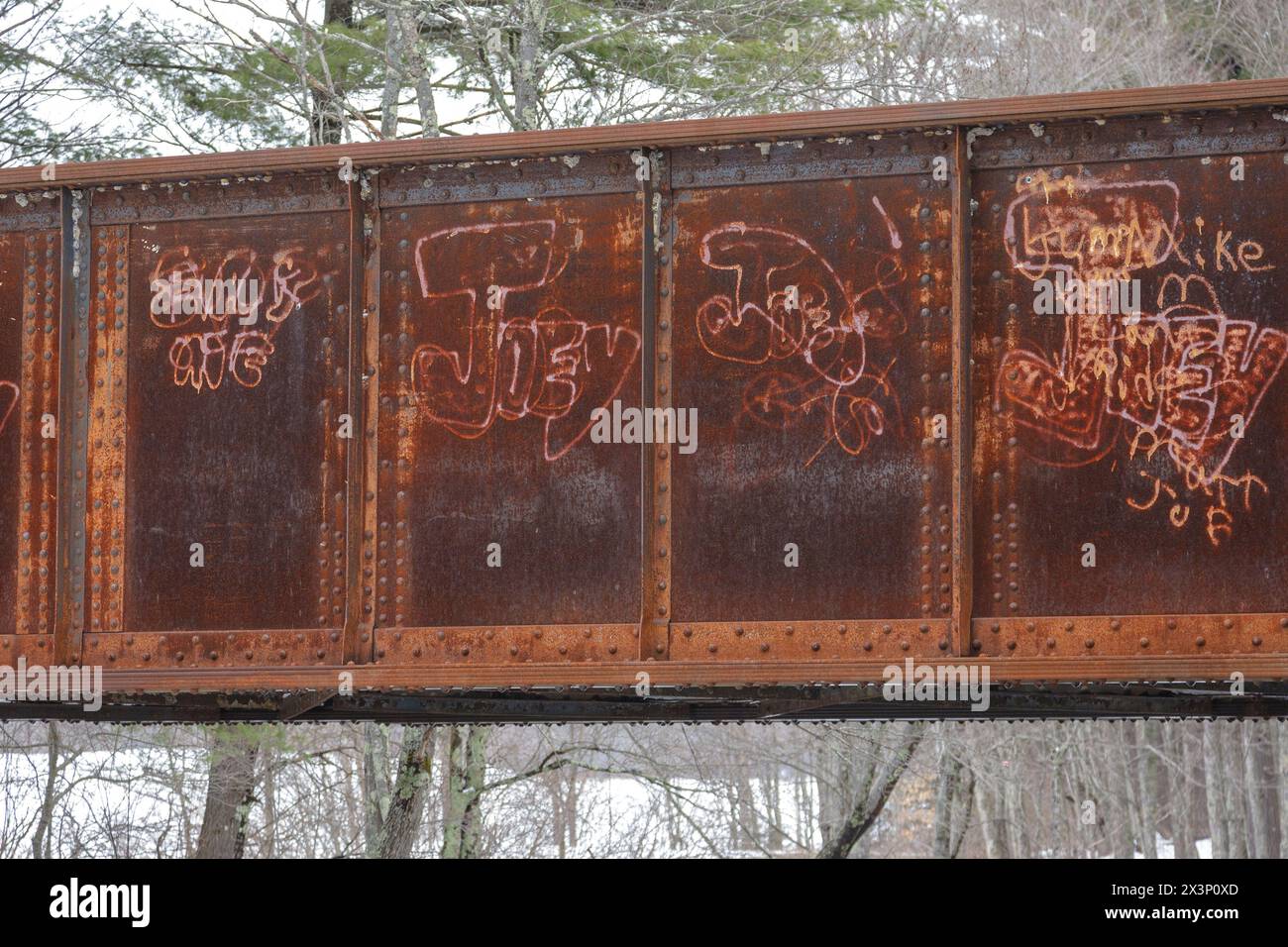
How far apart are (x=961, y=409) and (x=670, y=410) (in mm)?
1379

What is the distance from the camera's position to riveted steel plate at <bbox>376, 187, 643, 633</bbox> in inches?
295

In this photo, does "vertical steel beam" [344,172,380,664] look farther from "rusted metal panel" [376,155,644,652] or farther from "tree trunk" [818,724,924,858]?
"tree trunk" [818,724,924,858]

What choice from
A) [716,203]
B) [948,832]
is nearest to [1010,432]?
[716,203]

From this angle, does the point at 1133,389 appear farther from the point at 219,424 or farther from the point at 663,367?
the point at 219,424

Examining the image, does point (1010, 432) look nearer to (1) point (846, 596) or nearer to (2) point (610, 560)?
(1) point (846, 596)

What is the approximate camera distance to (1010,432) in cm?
712

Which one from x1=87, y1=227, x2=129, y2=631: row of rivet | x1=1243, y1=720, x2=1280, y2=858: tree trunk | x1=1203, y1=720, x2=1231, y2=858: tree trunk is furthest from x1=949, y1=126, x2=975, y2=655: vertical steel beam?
x1=1203, y1=720, x2=1231, y2=858: tree trunk

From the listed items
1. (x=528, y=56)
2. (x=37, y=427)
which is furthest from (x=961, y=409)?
(x=528, y=56)

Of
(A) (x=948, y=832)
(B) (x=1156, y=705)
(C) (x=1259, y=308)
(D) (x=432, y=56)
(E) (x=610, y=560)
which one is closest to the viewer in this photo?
(C) (x=1259, y=308)

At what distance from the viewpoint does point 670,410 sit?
7.43m

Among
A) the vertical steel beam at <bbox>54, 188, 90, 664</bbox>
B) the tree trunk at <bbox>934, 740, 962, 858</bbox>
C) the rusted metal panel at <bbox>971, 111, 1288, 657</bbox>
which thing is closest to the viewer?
the rusted metal panel at <bbox>971, 111, 1288, 657</bbox>

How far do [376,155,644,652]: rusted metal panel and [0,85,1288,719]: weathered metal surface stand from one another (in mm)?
16

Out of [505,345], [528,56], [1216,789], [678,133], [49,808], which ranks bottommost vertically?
[1216,789]

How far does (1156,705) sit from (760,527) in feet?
9.68
